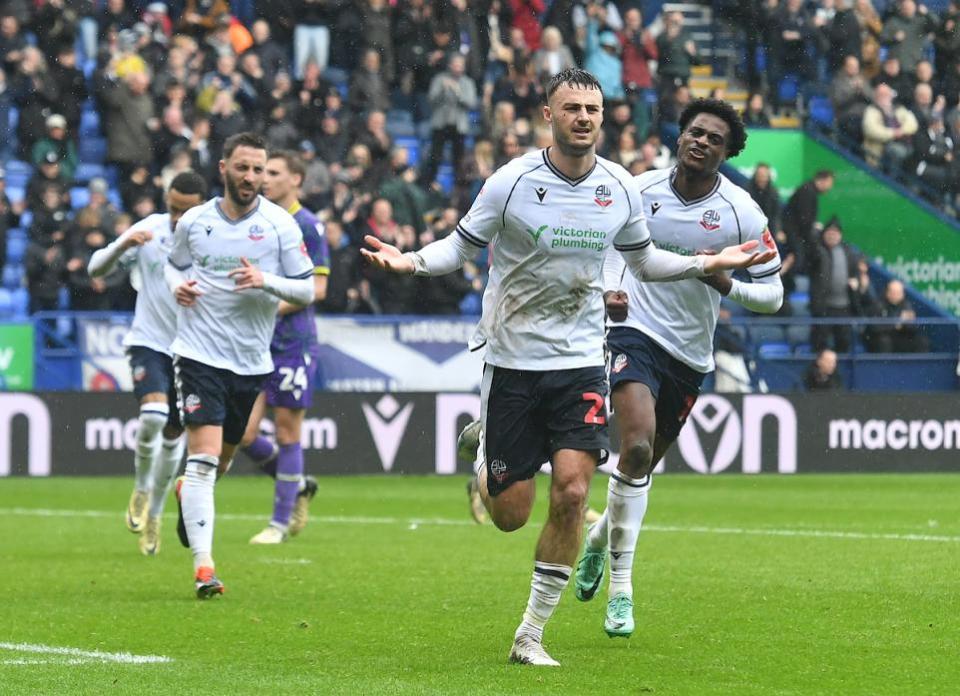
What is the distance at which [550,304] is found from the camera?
784 centimetres

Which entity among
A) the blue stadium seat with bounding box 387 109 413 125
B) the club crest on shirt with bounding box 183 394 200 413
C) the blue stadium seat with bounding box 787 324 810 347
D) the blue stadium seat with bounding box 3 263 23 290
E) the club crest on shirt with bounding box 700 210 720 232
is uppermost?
the blue stadium seat with bounding box 387 109 413 125

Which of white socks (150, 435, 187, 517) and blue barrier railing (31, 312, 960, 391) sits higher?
white socks (150, 435, 187, 517)

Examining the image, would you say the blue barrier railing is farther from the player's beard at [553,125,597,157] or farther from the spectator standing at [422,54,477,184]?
the player's beard at [553,125,597,157]

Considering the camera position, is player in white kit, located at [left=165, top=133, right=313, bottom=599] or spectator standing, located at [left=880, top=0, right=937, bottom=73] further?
spectator standing, located at [left=880, top=0, right=937, bottom=73]

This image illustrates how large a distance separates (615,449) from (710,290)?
38.7 feet

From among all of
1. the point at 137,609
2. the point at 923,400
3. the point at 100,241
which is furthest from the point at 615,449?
the point at 137,609

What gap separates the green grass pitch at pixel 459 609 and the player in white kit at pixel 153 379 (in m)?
0.33

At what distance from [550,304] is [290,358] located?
546 cm

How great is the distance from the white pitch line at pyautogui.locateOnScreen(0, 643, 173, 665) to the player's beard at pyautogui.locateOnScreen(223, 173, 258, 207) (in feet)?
10.1

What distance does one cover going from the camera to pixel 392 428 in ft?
68.8

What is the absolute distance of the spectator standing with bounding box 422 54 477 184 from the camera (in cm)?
2570

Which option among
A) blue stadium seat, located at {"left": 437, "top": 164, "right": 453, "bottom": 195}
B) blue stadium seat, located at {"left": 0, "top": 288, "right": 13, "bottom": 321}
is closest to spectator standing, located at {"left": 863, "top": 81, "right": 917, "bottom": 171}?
blue stadium seat, located at {"left": 437, "top": 164, "right": 453, "bottom": 195}

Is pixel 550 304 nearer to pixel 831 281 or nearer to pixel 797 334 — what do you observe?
pixel 797 334

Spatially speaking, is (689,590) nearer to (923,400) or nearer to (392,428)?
(392,428)
